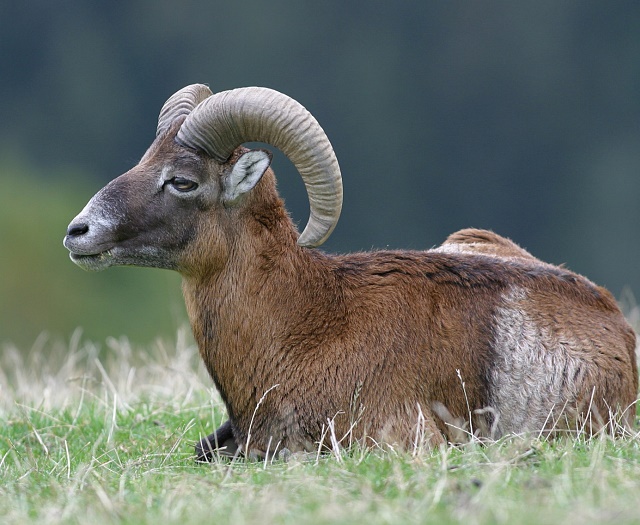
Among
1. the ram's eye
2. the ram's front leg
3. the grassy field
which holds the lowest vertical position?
the ram's front leg

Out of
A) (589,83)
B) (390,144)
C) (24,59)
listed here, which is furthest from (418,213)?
(24,59)

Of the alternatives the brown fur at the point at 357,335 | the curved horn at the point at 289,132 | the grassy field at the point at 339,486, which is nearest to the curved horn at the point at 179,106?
the curved horn at the point at 289,132

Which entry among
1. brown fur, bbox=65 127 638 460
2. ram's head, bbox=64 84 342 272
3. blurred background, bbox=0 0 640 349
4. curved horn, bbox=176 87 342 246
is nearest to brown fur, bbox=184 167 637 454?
brown fur, bbox=65 127 638 460

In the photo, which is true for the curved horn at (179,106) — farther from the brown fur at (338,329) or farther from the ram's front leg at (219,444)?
the ram's front leg at (219,444)

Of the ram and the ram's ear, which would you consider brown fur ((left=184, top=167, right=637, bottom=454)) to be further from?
the ram's ear

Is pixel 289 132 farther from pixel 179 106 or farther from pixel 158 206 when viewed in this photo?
pixel 179 106

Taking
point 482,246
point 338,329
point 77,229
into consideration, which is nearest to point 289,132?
point 338,329

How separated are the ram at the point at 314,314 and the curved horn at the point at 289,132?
0.01m

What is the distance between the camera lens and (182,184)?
9.08 metres

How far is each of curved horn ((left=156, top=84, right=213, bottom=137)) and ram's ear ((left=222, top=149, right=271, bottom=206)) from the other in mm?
730

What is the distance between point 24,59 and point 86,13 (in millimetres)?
7250

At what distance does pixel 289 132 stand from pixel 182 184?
867 millimetres

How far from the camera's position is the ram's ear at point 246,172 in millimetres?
9070

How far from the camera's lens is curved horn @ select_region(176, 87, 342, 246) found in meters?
8.88
